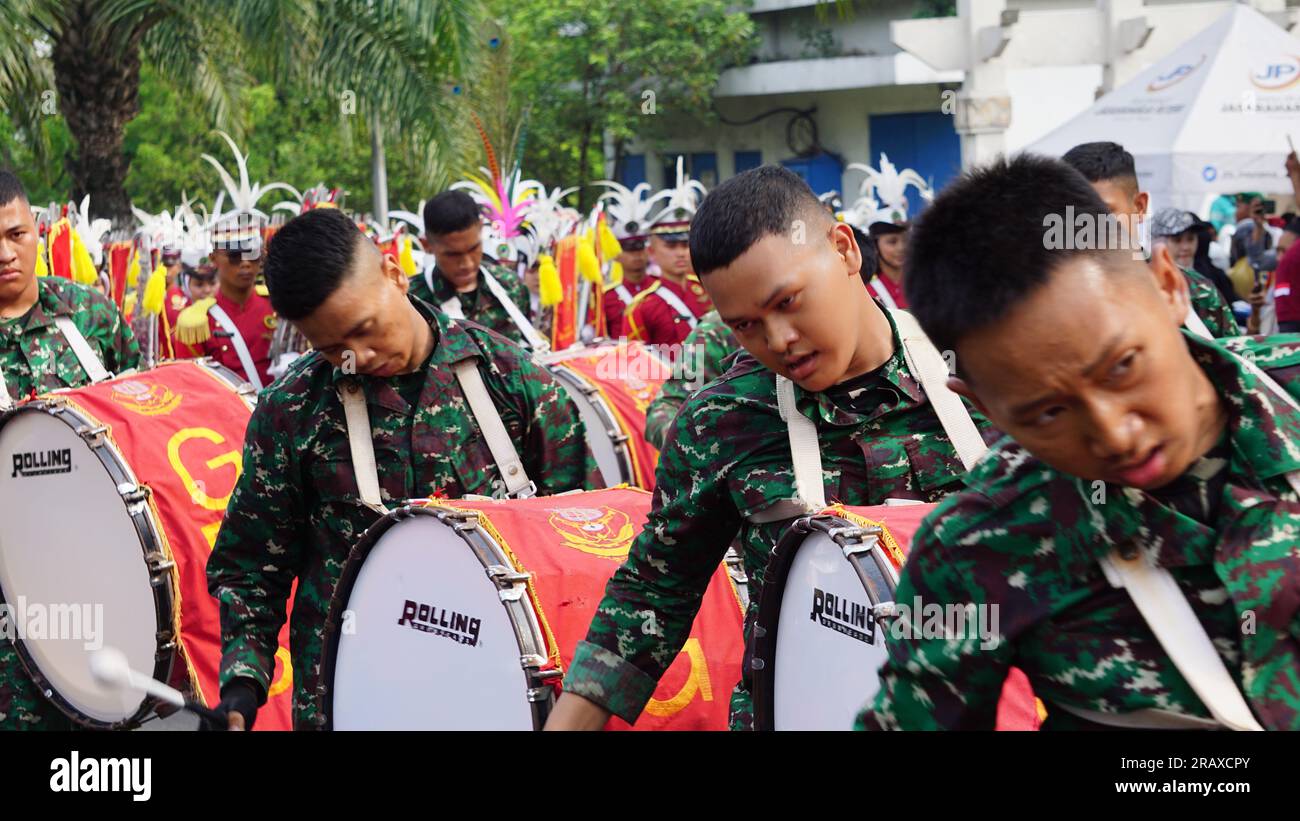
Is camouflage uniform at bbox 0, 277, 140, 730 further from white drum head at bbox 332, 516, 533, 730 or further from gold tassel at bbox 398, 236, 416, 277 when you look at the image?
gold tassel at bbox 398, 236, 416, 277

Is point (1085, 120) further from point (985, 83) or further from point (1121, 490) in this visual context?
point (1121, 490)

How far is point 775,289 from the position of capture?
9.81 ft

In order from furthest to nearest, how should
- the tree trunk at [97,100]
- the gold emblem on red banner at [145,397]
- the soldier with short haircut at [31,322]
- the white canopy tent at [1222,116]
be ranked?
the tree trunk at [97,100], the white canopy tent at [1222,116], the soldier with short haircut at [31,322], the gold emblem on red banner at [145,397]

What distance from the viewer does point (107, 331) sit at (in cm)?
652

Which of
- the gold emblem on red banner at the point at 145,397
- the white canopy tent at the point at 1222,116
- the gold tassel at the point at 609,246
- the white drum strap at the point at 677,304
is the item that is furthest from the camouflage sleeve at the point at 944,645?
the gold tassel at the point at 609,246

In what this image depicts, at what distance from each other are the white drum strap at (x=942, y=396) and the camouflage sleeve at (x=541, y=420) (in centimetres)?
137

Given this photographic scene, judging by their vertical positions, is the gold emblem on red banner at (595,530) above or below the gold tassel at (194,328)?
below

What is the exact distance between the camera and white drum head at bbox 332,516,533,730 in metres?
3.56

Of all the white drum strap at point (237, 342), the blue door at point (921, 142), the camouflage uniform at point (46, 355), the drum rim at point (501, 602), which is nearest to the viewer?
the drum rim at point (501, 602)

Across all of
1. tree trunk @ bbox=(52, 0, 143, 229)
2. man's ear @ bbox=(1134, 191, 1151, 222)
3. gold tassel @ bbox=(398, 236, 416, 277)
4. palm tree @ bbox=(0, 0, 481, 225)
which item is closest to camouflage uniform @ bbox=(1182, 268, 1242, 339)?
man's ear @ bbox=(1134, 191, 1151, 222)

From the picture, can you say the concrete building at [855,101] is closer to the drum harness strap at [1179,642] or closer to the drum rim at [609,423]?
the drum rim at [609,423]

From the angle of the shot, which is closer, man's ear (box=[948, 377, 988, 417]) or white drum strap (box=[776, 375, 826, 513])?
man's ear (box=[948, 377, 988, 417])

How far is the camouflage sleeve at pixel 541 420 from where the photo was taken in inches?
171

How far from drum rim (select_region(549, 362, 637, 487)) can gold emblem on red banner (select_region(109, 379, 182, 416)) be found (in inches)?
57.0
